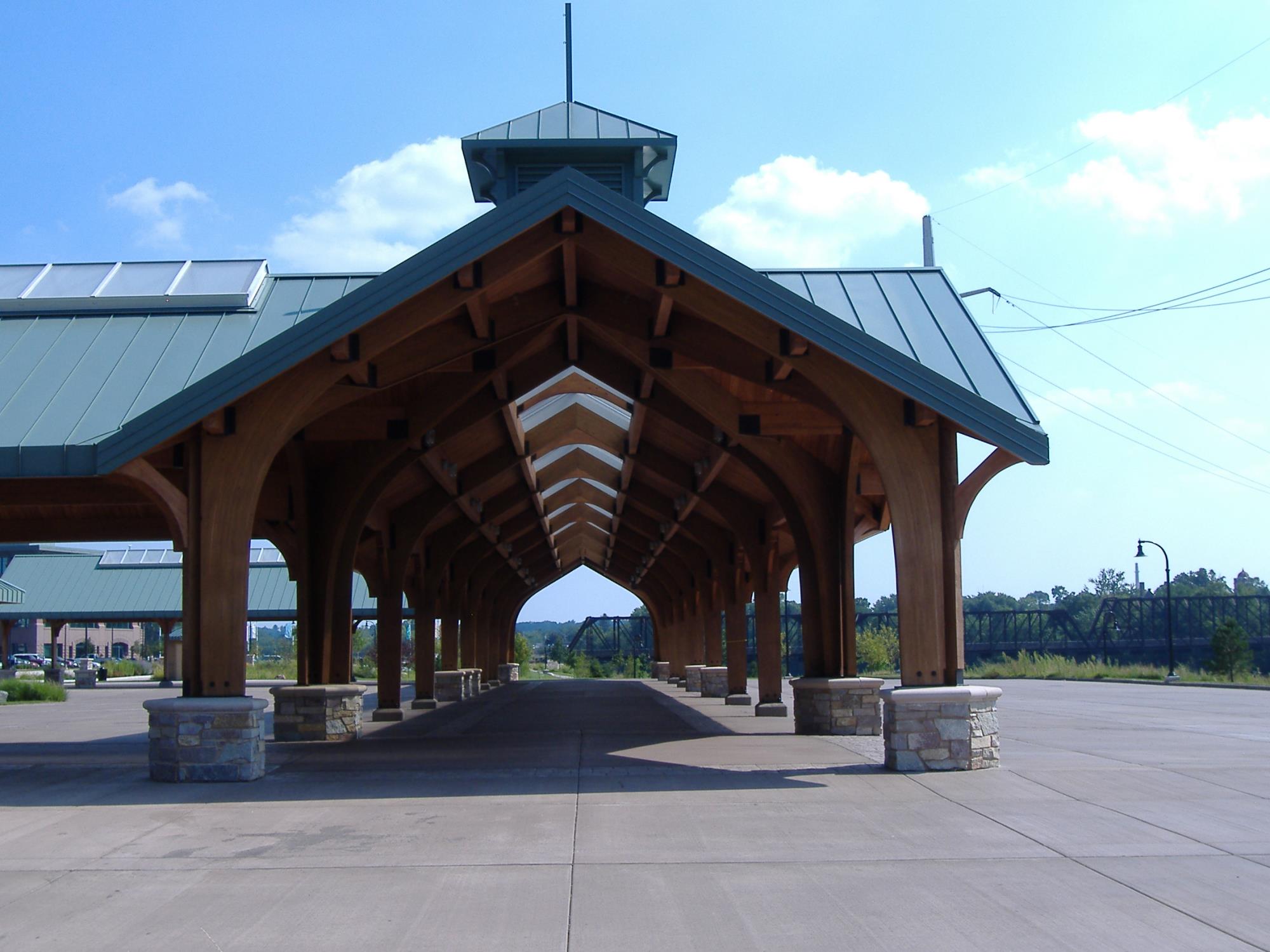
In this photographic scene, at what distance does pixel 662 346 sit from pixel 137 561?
4124 cm

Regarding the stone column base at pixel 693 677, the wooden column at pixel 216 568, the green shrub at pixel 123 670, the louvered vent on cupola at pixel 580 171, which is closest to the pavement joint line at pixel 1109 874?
the wooden column at pixel 216 568

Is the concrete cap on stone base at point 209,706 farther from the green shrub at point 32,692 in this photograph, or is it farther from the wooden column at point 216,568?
the green shrub at point 32,692

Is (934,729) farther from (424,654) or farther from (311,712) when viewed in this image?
(424,654)

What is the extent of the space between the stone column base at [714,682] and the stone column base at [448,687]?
6.69 meters

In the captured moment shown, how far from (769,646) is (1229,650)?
26.5m

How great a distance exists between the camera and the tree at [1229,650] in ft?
138

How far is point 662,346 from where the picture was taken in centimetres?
1459

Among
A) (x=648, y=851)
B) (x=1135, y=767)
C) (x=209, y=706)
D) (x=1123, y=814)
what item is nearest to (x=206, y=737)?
(x=209, y=706)

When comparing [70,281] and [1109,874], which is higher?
[70,281]

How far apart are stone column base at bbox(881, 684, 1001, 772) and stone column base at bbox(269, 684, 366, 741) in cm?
844

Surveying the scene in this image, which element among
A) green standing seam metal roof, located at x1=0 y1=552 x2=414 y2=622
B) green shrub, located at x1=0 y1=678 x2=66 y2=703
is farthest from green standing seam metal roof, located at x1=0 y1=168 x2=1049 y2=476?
green standing seam metal roof, located at x1=0 y1=552 x2=414 y2=622

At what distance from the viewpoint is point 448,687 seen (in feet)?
104

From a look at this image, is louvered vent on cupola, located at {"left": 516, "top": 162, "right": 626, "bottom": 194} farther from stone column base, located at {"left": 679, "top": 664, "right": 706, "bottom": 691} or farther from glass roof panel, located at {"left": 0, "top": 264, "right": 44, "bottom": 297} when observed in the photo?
stone column base, located at {"left": 679, "top": 664, "right": 706, "bottom": 691}

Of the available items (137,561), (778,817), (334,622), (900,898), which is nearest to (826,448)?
(334,622)
